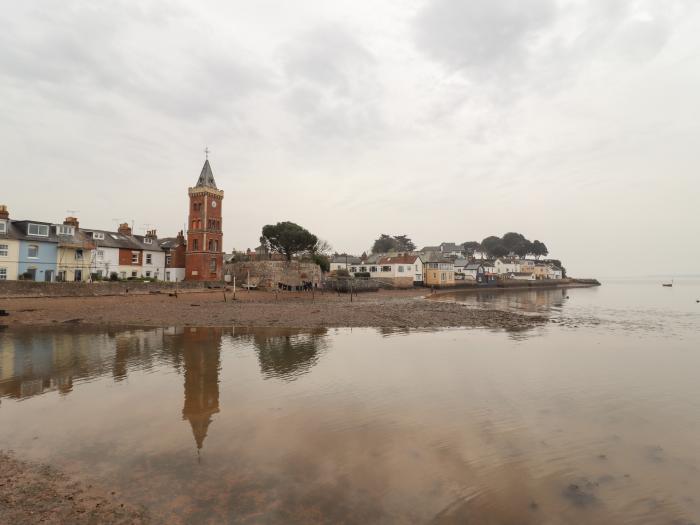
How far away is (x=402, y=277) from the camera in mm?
84125

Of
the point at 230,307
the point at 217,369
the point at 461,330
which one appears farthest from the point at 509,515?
the point at 230,307

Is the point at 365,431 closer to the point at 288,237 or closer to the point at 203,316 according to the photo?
the point at 203,316

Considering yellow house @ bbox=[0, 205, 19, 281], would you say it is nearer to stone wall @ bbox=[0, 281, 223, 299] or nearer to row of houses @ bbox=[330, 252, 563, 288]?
stone wall @ bbox=[0, 281, 223, 299]

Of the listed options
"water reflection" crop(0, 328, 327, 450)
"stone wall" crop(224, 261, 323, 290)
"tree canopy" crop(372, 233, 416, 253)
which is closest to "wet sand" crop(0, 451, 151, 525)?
"water reflection" crop(0, 328, 327, 450)

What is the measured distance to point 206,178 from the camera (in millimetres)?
65000

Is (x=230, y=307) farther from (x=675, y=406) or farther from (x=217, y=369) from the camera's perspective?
(x=675, y=406)

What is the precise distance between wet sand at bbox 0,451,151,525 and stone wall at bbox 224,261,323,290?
58186 mm

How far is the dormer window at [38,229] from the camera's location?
45.4 m

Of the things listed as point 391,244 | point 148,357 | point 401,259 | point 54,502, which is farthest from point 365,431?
point 391,244

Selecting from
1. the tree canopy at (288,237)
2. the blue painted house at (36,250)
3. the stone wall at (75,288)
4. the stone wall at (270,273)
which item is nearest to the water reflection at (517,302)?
the stone wall at (270,273)

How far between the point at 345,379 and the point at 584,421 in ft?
27.1

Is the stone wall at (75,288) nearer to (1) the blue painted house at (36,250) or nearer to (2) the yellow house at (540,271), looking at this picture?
(1) the blue painted house at (36,250)

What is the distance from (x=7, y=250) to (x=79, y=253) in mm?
7921

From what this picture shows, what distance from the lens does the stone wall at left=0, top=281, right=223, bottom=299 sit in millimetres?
36281
